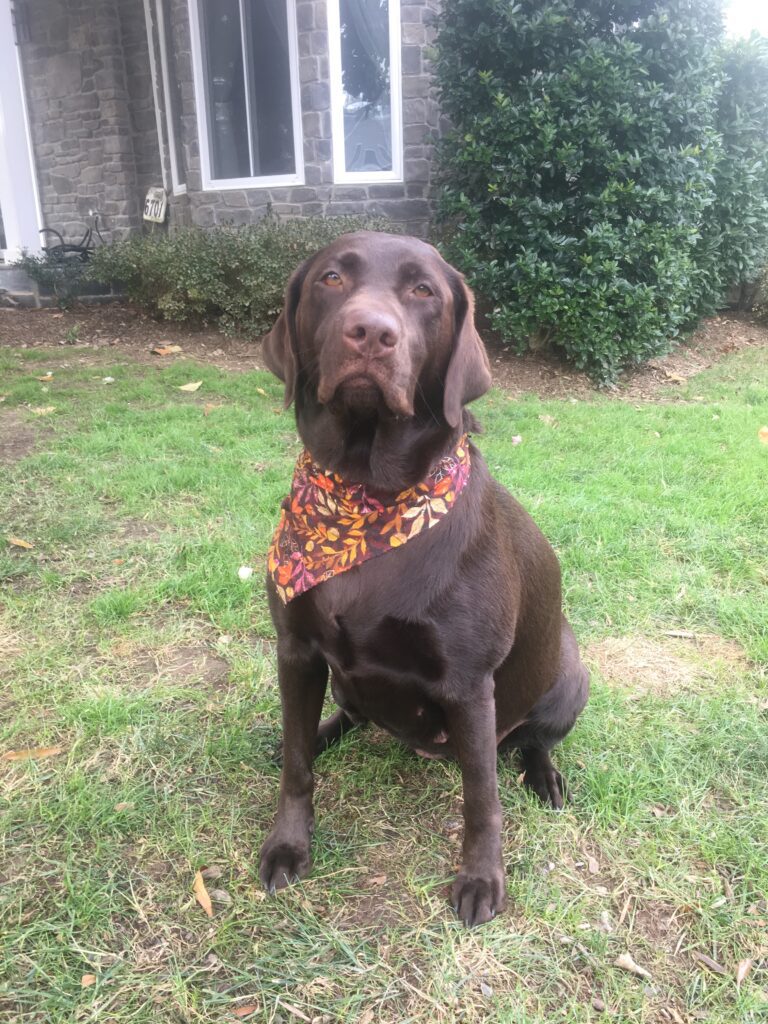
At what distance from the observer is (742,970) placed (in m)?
1.68

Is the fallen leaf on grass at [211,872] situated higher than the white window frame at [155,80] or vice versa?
the white window frame at [155,80]

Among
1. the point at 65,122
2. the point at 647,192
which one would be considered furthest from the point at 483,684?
the point at 65,122

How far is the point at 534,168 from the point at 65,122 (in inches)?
313

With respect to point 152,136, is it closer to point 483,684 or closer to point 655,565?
point 655,565

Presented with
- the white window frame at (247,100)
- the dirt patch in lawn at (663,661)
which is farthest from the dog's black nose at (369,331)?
the white window frame at (247,100)

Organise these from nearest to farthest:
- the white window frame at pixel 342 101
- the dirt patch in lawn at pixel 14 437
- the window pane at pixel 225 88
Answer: the dirt patch in lawn at pixel 14 437 → the white window frame at pixel 342 101 → the window pane at pixel 225 88

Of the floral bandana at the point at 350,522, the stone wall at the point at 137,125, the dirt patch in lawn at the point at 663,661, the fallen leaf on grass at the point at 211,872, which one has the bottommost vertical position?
the dirt patch in lawn at the point at 663,661

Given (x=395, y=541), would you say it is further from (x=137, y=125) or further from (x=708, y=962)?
(x=137, y=125)

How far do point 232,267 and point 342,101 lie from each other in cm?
310

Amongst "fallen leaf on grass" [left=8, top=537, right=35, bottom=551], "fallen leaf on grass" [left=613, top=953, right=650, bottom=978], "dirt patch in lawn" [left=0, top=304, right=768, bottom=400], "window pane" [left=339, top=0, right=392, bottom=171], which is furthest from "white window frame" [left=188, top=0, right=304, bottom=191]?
"fallen leaf on grass" [left=613, top=953, right=650, bottom=978]

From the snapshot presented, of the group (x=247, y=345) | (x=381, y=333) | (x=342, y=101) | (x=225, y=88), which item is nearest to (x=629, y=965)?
(x=381, y=333)

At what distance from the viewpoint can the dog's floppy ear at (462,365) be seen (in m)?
1.75

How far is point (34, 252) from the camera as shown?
36.6 ft

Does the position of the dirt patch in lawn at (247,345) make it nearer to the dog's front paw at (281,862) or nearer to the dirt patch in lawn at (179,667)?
the dirt patch in lawn at (179,667)
